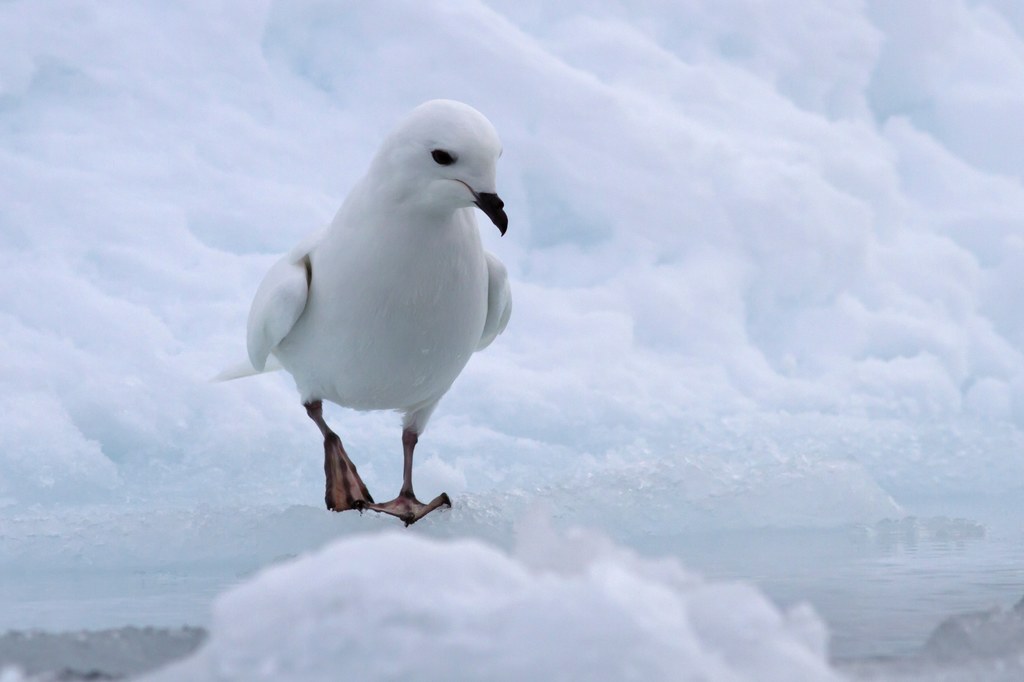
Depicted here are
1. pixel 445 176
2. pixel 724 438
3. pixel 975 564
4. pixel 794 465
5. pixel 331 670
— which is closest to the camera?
pixel 331 670

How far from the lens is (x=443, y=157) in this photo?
4.16 meters

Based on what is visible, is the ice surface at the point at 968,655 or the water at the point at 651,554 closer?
the ice surface at the point at 968,655

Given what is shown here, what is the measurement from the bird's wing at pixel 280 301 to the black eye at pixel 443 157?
849 mm

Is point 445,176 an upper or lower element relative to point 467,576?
upper

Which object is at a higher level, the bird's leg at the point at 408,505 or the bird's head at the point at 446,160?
the bird's head at the point at 446,160

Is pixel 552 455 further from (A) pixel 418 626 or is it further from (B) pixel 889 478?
(A) pixel 418 626

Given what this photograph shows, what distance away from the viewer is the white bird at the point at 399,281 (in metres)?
4.16

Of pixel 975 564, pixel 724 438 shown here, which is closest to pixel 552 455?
pixel 724 438

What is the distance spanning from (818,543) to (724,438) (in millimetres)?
4657

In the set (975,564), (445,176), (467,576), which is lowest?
(467,576)

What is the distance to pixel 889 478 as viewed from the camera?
8.76 metres

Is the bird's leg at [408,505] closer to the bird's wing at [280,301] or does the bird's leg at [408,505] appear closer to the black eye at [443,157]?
the bird's wing at [280,301]

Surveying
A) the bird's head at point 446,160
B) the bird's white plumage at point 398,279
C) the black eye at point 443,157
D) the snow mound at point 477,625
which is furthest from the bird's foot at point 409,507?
the snow mound at point 477,625

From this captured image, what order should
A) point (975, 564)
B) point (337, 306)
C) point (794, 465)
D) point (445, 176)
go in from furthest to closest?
1. point (794, 465)
2. point (337, 306)
3. point (445, 176)
4. point (975, 564)
